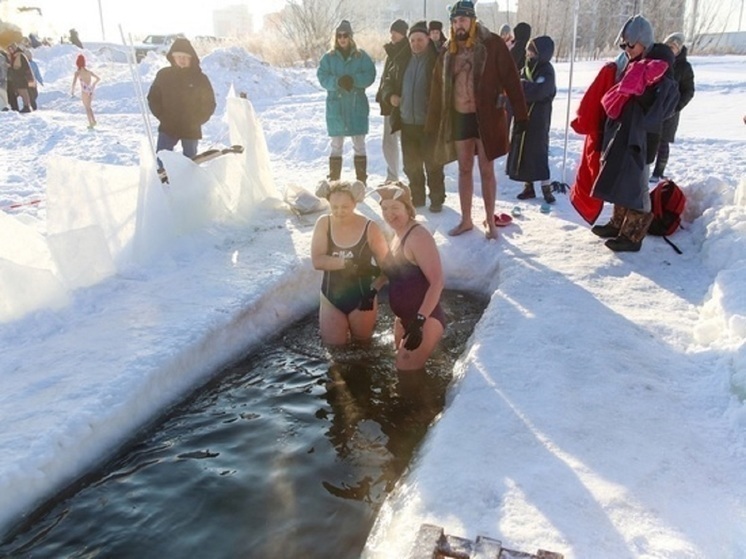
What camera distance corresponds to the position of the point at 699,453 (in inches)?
114

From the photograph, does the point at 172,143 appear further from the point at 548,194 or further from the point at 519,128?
the point at 548,194

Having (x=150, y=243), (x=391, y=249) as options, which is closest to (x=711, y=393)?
(x=391, y=249)

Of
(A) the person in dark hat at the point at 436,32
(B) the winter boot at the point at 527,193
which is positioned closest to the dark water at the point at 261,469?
(B) the winter boot at the point at 527,193

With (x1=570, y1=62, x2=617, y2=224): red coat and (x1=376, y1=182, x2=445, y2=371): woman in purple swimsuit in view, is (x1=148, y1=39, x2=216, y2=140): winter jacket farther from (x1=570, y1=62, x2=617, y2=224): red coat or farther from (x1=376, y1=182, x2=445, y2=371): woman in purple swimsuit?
(x1=570, y1=62, x2=617, y2=224): red coat

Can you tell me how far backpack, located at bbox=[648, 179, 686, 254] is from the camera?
5.66 metres

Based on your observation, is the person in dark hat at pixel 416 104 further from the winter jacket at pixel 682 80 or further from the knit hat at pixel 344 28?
the winter jacket at pixel 682 80

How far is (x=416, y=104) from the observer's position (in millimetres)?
6520

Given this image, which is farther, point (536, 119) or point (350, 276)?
point (536, 119)

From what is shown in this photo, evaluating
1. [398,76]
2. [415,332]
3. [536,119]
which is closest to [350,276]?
[415,332]

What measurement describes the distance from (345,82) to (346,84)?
25mm

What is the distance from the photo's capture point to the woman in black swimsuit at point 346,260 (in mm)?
4227

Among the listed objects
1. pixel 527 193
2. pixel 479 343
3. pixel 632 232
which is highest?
pixel 632 232

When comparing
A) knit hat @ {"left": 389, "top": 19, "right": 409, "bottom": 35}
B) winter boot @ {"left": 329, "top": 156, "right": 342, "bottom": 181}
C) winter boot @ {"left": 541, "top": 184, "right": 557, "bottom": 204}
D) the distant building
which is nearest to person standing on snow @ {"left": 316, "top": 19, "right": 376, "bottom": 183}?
winter boot @ {"left": 329, "top": 156, "right": 342, "bottom": 181}

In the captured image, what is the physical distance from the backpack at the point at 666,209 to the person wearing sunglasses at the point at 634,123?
0.43 meters
